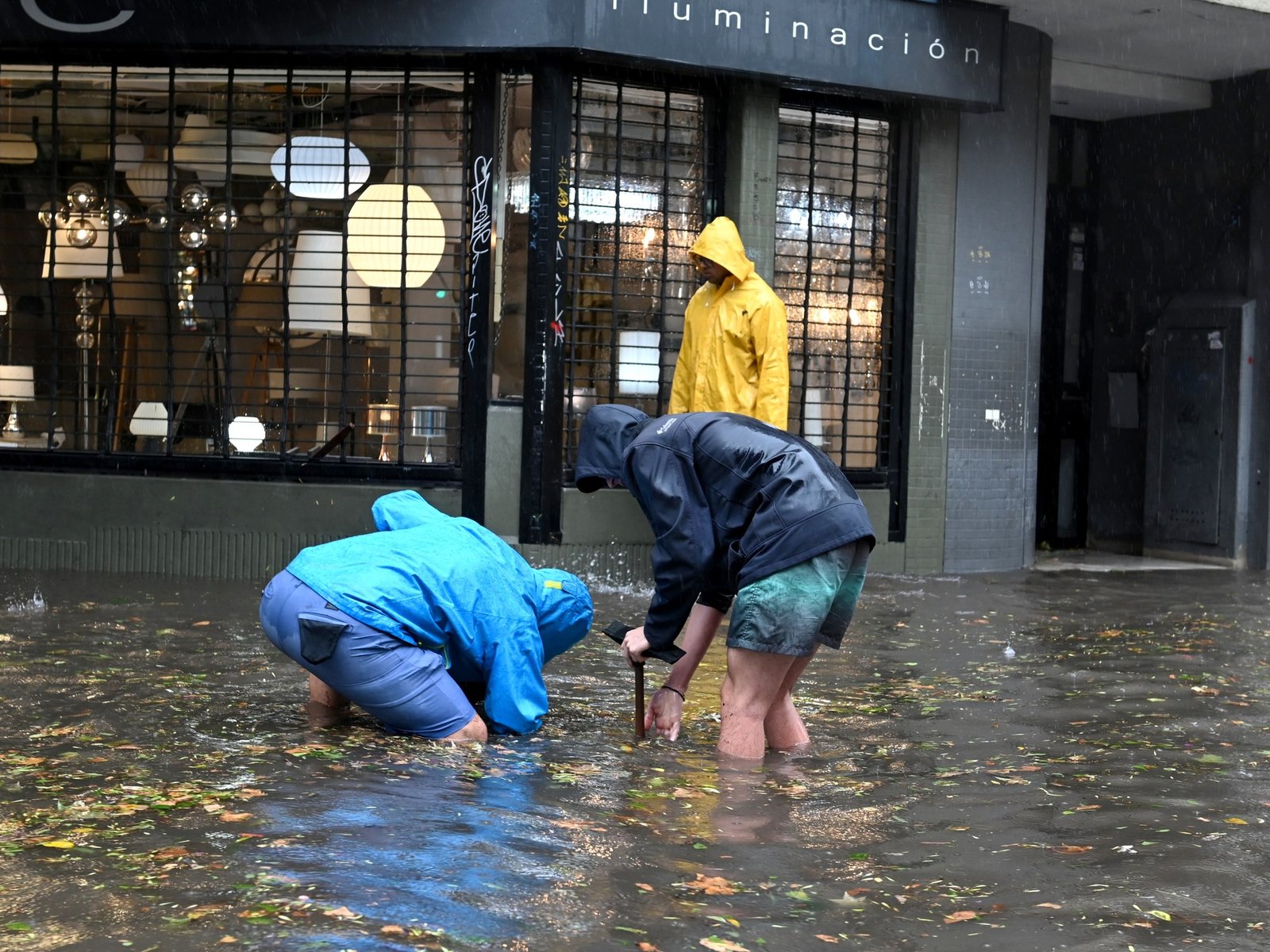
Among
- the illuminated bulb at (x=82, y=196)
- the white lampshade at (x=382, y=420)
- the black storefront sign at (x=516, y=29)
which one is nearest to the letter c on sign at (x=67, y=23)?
the black storefront sign at (x=516, y=29)

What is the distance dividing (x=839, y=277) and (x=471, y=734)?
7550 mm

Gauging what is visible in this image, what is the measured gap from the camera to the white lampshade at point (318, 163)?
11094mm

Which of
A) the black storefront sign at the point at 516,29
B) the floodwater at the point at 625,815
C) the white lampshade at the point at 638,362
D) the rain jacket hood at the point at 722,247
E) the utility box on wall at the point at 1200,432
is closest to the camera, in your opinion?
the floodwater at the point at 625,815

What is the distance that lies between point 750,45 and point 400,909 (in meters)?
8.43

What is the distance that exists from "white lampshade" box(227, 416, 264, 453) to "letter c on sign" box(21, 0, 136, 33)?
285cm

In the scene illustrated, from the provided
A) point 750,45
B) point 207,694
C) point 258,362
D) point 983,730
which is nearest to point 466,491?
point 258,362

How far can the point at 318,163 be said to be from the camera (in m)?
11.1

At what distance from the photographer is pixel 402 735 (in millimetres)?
5668

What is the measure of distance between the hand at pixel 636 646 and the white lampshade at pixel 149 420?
6582 millimetres

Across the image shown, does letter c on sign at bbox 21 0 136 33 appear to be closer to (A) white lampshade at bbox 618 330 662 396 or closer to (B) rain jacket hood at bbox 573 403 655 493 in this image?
(A) white lampshade at bbox 618 330 662 396

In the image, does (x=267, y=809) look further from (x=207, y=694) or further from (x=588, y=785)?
(x=207, y=694)

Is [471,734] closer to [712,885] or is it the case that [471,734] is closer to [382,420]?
[712,885]

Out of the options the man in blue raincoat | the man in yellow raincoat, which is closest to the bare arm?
the man in blue raincoat

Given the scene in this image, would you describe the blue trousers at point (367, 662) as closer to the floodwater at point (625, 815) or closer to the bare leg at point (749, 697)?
the floodwater at point (625, 815)
